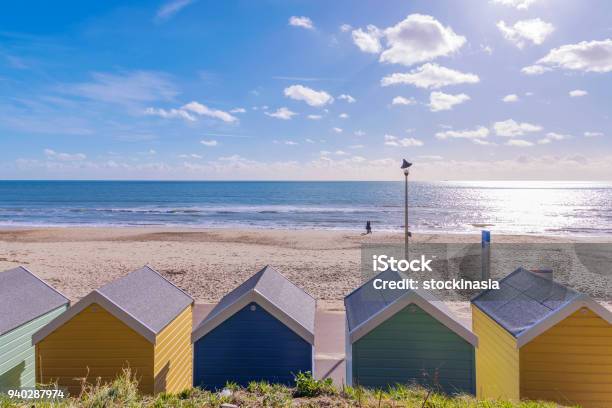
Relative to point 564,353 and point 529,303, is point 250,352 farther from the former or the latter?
point 564,353

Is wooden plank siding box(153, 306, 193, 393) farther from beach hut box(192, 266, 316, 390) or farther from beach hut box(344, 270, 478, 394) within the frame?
beach hut box(344, 270, 478, 394)

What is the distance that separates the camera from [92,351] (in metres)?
6.45

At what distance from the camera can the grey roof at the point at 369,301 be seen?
670 centimetres

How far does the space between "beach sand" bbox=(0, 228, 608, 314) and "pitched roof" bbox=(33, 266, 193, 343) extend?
307 inches

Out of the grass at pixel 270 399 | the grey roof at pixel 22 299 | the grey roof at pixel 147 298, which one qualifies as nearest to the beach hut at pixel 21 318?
the grey roof at pixel 22 299

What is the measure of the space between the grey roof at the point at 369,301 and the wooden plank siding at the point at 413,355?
345 millimetres

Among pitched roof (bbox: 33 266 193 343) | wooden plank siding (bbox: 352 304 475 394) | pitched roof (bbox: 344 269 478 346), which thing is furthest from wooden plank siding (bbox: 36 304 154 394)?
wooden plank siding (bbox: 352 304 475 394)

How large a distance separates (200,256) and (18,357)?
62.4 feet

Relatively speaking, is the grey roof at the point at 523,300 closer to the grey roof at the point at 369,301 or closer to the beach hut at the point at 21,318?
the grey roof at the point at 369,301

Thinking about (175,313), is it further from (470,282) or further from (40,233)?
(40,233)

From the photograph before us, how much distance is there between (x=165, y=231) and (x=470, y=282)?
31651 millimetres

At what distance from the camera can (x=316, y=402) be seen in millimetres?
4645

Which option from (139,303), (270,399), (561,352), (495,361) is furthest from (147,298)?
(561,352)

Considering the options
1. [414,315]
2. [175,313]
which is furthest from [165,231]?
[414,315]
